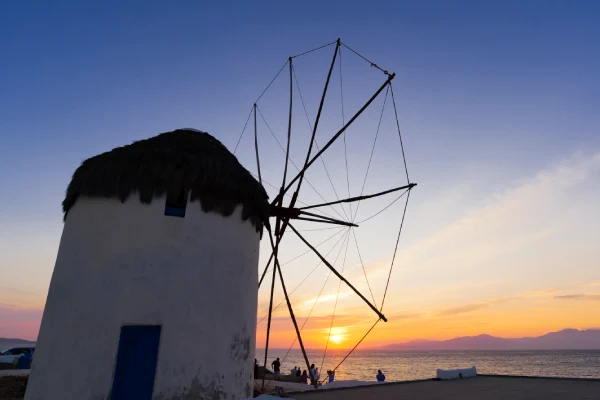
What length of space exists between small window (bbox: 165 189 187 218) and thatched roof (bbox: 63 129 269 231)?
14cm

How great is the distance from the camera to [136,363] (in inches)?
361

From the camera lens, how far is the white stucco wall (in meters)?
9.09

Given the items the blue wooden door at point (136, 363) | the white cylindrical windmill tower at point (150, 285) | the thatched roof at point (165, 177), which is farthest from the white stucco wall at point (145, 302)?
the thatched roof at point (165, 177)

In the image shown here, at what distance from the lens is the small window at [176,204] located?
10484 millimetres

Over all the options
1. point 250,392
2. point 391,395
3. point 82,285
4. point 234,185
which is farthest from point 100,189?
point 391,395

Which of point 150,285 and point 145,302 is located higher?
point 150,285

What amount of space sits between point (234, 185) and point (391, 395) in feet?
26.2

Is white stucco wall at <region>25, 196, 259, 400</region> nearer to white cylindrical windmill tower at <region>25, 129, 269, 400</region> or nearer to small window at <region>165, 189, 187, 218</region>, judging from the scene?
white cylindrical windmill tower at <region>25, 129, 269, 400</region>

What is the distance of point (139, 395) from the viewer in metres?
9.02

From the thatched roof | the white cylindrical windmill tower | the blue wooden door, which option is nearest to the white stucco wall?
the white cylindrical windmill tower

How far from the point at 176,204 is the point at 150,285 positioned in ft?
7.81

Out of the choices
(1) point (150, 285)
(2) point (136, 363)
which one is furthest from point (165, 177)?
(2) point (136, 363)

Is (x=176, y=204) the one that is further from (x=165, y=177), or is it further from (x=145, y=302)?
(x=145, y=302)

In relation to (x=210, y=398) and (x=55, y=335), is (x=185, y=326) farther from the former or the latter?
(x=55, y=335)
